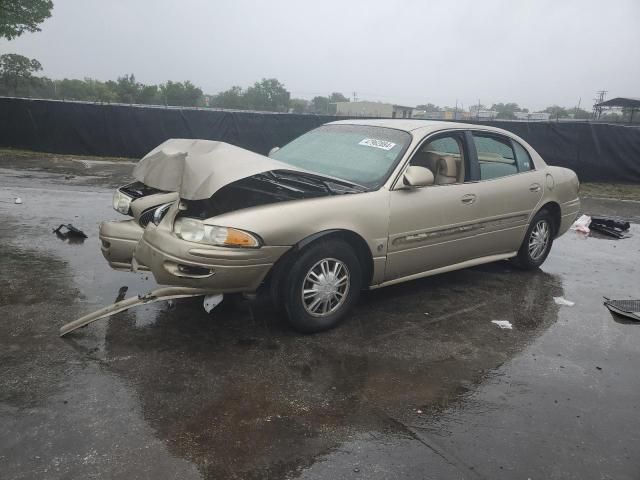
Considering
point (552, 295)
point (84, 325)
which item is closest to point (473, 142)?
point (552, 295)

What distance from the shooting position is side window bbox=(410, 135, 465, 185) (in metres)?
4.81

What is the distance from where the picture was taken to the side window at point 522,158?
5.44 m

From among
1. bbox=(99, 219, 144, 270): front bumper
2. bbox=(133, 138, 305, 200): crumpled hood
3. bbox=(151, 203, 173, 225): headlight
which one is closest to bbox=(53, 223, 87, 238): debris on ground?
bbox=(99, 219, 144, 270): front bumper

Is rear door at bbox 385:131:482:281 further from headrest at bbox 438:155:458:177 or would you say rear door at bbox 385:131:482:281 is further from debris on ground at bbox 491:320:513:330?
debris on ground at bbox 491:320:513:330

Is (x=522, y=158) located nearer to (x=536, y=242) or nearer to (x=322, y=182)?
(x=536, y=242)

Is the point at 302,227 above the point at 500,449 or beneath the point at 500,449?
above

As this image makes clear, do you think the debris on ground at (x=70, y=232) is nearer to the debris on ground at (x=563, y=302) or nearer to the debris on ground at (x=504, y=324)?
the debris on ground at (x=504, y=324)

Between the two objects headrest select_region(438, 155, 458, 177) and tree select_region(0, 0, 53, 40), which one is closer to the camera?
headrest select_region(438, 155, 458, 177)

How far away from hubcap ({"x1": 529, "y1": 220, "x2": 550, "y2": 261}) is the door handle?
1.21 meters

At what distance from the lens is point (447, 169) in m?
4.85

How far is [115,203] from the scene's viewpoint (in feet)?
15.8

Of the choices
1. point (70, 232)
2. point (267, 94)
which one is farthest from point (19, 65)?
point (70, 232)

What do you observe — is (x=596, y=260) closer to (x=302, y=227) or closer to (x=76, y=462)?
(x=302, y=227)

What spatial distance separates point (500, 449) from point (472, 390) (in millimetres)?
607
